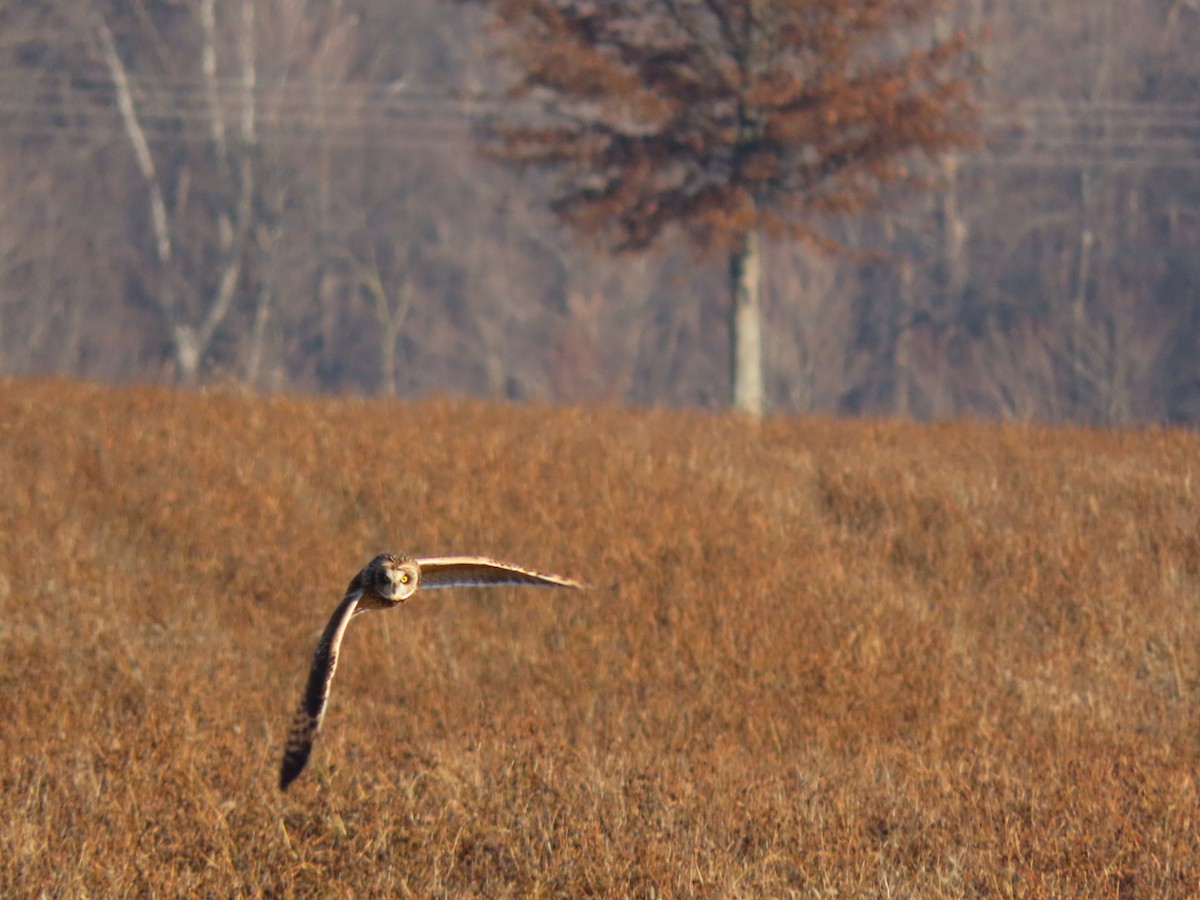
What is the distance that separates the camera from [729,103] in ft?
61.2

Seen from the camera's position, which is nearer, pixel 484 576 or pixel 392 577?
pixel 392 577

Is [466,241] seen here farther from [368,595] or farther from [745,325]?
[368,595]

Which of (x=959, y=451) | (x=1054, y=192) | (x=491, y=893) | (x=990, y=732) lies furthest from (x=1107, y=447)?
(x=1054, y=192)

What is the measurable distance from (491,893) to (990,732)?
9.87ft

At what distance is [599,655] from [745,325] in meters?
11.8

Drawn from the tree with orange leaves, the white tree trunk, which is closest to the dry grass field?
the tree with orange leaves

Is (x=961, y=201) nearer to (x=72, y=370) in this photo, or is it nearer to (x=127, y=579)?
(x=72, y=370)

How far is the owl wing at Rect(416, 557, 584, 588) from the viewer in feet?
16.7

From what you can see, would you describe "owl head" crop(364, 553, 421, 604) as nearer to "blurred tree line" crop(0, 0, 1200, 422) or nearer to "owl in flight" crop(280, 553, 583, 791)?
"owl in flight" crop(280, 553, 583, 791)

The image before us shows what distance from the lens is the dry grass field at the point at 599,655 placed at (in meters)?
5.84

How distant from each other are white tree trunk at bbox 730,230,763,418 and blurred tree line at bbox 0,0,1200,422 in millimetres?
15504

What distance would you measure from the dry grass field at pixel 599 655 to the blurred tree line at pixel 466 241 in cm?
2487

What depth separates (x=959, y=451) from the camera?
11453 millimetres

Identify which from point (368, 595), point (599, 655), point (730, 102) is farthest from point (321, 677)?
point (730, 102)
